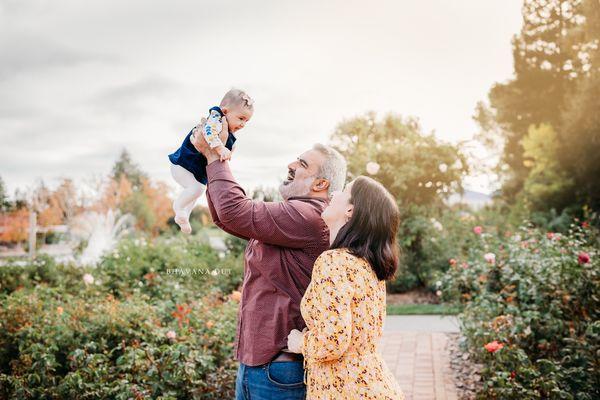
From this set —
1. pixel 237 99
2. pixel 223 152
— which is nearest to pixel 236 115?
pixel 237 99

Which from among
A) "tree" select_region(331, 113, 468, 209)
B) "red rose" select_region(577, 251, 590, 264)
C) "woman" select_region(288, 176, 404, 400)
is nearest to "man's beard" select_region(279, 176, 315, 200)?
"woman" select_region(288, 176, 404, 400)

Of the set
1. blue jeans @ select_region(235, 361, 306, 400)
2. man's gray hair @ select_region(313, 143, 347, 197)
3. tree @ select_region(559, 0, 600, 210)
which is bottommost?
blue jeans @ select_region(235, 361, 306, 400)

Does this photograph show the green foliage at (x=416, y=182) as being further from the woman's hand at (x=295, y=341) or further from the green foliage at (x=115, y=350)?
the woman's hand at (x=295, y=341)

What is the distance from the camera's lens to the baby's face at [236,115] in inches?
81.7

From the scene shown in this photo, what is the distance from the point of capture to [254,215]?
6.44ft

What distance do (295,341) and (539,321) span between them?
3.13 m

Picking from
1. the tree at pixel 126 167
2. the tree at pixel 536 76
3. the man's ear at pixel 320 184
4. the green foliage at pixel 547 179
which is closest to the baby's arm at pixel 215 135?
the man's ear at pixel 320 184

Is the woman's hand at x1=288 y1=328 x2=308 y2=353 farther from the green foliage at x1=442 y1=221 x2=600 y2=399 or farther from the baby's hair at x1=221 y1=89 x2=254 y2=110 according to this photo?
the green foliage at x1=442 y1=221 x2=600 y2=399

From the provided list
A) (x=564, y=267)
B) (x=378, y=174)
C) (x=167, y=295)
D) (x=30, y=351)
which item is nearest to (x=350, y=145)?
(x=378, y=174)

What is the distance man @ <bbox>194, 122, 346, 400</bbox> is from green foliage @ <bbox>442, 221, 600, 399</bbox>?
84.1 inches

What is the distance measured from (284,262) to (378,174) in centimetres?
926

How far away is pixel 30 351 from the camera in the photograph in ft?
12.9

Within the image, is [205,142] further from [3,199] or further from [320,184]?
[3,199]

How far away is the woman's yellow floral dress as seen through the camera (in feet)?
5.88
